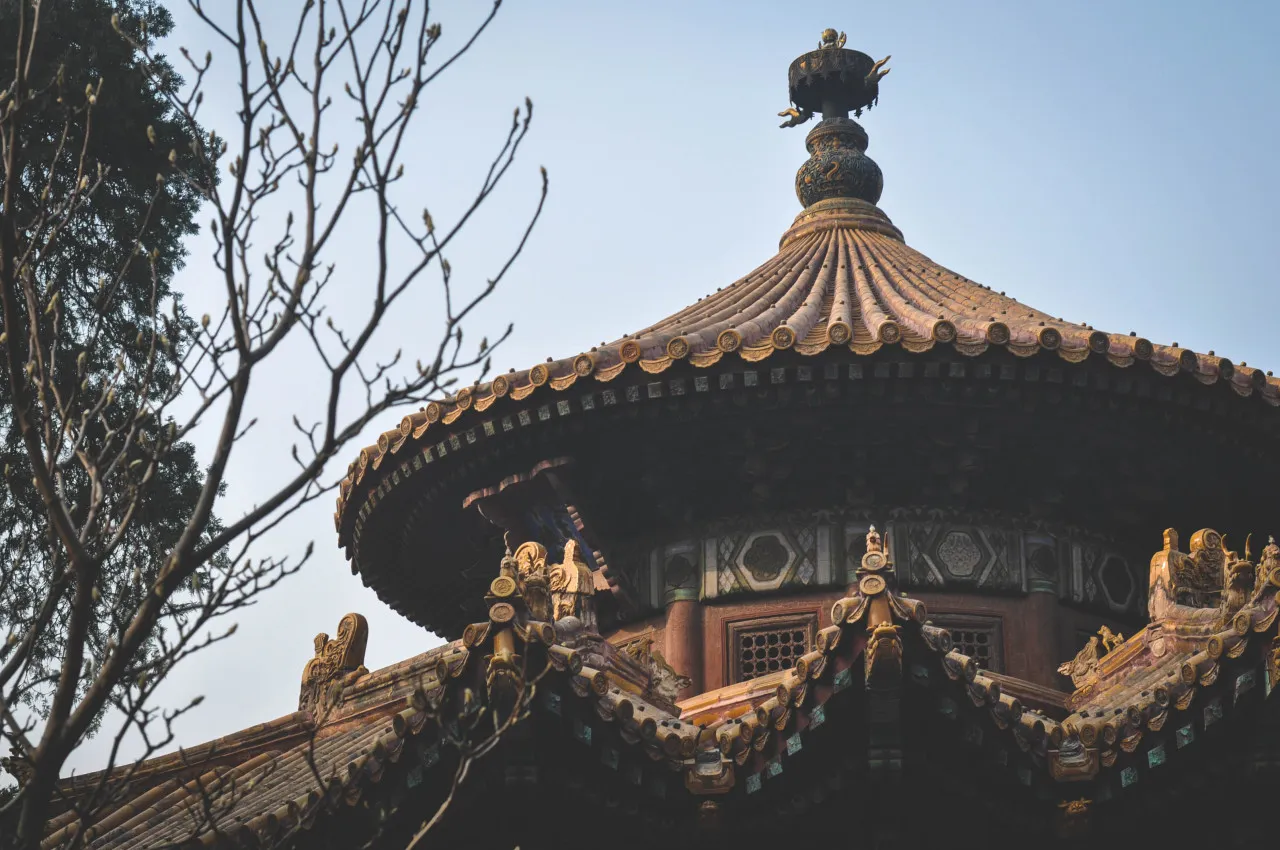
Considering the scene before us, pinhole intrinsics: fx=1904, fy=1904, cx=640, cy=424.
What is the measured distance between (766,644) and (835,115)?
666 cm

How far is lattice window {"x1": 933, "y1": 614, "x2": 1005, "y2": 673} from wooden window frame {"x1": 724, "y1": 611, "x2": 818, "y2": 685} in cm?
83

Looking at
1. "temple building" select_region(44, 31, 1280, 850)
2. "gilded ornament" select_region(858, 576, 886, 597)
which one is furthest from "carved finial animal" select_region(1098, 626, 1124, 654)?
"gilded ornament" select_region(858, 576, 886, 597)

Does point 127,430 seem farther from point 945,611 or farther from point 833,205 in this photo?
point 833,205

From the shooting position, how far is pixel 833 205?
1719 cm

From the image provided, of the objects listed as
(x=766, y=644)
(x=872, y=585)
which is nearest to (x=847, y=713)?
(x=872, y=585)

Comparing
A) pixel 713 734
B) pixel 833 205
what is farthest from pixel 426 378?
pixel 833 205

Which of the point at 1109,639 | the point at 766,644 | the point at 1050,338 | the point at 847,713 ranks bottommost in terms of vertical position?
the point at 847,713

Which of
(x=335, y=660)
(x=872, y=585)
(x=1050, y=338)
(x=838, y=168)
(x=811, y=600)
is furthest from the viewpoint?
(x=838, y=168)

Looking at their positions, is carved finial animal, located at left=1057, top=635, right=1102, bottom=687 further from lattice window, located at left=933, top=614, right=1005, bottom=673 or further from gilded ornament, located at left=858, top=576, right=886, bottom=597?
gilded ornament, located at left=858, top=576, right=886, bottom=597

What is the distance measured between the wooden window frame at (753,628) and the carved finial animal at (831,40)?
277 inches

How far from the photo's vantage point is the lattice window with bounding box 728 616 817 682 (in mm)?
12617

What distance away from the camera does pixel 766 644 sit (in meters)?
12.7

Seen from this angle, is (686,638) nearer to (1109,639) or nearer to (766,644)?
(766,644)

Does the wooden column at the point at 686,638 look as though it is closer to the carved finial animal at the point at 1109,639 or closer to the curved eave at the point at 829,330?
the curved eave at the point at 829,330
